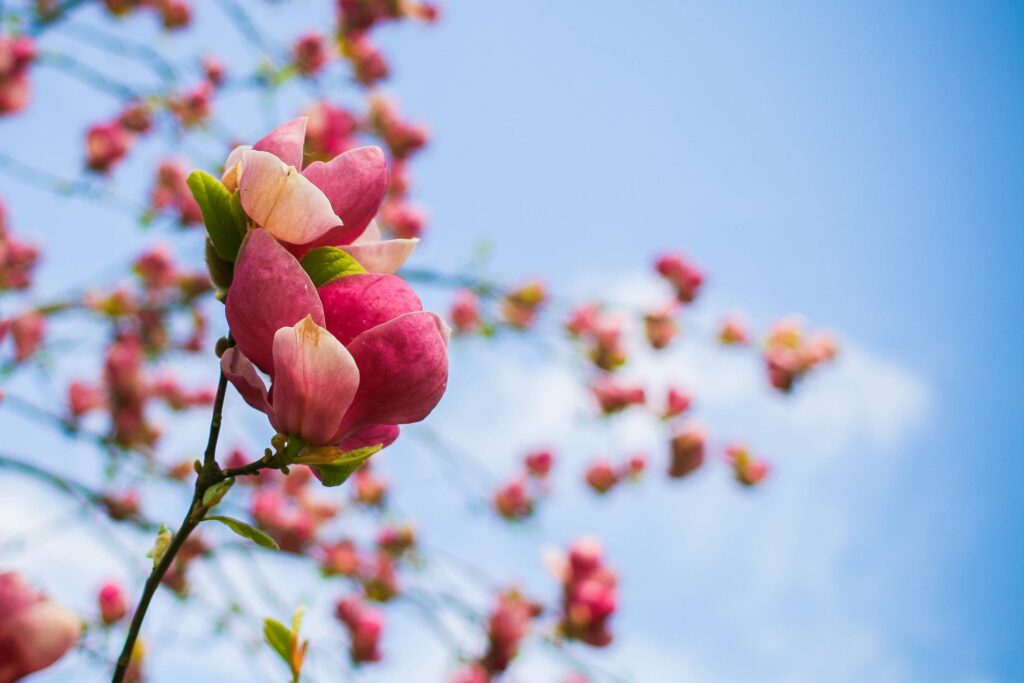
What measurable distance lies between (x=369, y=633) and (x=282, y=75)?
1738 millimetres

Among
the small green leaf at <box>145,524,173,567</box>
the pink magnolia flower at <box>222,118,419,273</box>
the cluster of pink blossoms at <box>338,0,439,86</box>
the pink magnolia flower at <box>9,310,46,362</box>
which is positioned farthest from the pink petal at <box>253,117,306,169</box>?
the cluster of pink blossoms at <box>338,0,439,86</box>

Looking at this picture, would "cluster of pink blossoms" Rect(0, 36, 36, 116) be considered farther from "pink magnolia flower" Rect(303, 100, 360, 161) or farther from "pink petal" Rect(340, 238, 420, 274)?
"pink petal" Rect(340, 238, 420, 274)

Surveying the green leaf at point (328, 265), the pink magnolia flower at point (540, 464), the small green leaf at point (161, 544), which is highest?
the pink magnolia flower at point (540, 464)

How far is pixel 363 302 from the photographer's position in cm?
44

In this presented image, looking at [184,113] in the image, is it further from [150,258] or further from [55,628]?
[55,628]

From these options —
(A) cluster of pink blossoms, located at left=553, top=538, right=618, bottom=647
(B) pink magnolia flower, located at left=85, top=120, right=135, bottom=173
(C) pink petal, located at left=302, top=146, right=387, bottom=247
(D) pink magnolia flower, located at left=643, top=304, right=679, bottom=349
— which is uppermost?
(D) pink magnolia flower, located at left=643, top=304, right=679, bottom=349

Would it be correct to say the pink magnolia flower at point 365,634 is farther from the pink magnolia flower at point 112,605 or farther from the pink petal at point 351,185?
the pink petal at point 351,185

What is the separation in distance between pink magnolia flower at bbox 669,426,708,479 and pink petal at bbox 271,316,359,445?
257 cm

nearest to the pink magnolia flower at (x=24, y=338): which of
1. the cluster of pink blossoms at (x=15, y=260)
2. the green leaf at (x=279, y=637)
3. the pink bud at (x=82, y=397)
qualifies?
the pink bud at (x=82, y=397)

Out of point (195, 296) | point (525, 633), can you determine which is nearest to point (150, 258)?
point (195, 296)

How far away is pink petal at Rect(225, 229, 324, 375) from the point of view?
16.2 inches

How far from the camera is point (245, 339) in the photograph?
0.43m

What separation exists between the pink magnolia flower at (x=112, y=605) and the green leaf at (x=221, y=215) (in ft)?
4.47

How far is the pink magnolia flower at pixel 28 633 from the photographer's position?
410mm
